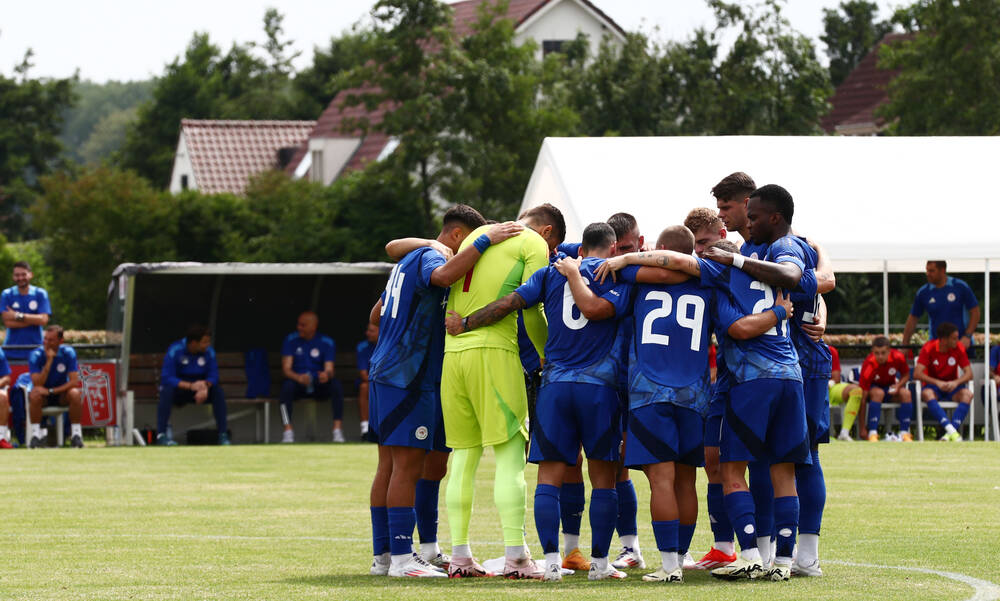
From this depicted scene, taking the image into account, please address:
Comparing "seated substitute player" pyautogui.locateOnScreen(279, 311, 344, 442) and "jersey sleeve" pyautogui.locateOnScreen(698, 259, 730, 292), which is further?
"seated substitute player" pyautogui.locateOnScreen(279, 311, 344, 442)

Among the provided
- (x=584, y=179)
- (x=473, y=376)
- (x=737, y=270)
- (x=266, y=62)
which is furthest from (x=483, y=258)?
(x=266, y=62)

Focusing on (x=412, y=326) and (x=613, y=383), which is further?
(x=412, y=326)

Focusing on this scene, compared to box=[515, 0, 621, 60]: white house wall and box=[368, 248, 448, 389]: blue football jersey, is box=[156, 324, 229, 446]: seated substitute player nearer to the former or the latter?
box=[368, 248, 448, 389]: blue football jersey

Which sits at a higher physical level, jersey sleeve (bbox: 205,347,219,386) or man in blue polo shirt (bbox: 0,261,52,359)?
man in blue polo shirt (bbox: 0,261,52,359)

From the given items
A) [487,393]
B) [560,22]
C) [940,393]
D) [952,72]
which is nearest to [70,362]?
[940,393]

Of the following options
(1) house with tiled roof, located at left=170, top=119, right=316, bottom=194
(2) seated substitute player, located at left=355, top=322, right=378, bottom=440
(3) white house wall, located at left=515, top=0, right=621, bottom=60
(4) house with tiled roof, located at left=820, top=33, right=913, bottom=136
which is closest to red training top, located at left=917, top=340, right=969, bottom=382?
(2) seated substitute player, located at left=355, top=322, right=378, bottom=440

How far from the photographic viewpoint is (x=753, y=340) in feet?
24.8

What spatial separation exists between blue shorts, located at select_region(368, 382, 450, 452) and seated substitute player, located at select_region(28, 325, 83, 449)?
12402 mm

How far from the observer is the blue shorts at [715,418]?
25.9 feet

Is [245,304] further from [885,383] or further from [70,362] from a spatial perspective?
[885,383]

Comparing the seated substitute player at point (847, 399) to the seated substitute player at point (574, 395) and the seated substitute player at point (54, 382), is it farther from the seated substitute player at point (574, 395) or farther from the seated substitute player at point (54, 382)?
the seated substitute player at point (574, 395)

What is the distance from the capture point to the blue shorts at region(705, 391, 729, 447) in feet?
25.9

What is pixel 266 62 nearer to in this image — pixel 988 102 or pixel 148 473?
pixel 988 102

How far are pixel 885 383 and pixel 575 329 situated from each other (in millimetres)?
12778
